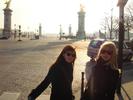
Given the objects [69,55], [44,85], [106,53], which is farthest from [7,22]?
[106,53]

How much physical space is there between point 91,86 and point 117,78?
1.21 feet

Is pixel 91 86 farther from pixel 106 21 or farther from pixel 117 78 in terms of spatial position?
pixel 106 21

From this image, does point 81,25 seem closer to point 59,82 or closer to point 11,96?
point 11,96

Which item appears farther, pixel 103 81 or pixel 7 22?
pixel 7 22

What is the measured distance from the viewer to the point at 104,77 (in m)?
5.77

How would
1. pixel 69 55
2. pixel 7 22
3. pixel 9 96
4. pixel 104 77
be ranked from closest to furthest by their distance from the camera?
pixel 104 77 < pixel 69 55 < pixel 9 96 < pixel 7 22

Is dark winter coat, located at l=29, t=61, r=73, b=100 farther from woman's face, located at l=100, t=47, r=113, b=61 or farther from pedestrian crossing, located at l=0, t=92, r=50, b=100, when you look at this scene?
pedestrian crossing, located at l=0, t=92, r=50, b=100

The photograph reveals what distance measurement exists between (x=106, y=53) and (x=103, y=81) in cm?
38

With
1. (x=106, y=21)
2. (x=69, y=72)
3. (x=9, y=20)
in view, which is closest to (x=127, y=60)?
(x=69, y=72)

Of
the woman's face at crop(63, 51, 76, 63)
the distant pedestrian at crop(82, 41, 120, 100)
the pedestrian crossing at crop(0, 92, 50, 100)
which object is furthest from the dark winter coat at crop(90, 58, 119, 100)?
the pedestrian crossing at crop(0, 92, 50, 100)

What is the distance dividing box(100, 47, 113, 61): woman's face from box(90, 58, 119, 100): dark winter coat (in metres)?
0.08

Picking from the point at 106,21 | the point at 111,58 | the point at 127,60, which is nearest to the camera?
the point at 111,58

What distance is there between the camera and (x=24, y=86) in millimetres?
16141

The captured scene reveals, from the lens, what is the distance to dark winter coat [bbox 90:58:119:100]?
5.76m
